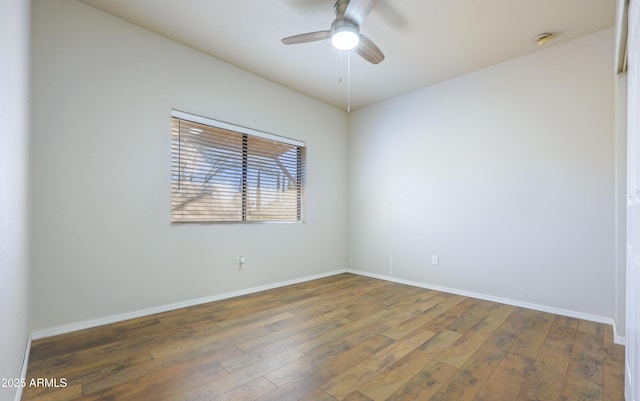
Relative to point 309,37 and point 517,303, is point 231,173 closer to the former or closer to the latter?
point 309,37

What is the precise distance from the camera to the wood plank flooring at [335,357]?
1508 millimetres

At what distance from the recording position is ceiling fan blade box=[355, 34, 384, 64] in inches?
86.8

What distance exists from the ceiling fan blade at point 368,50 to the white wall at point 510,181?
60.3 inches

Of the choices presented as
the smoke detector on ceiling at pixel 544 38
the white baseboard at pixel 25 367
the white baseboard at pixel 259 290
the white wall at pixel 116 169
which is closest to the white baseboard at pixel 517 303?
the white baseboard at pixel 259 290

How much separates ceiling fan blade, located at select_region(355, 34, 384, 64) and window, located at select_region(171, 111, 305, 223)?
1603 mm

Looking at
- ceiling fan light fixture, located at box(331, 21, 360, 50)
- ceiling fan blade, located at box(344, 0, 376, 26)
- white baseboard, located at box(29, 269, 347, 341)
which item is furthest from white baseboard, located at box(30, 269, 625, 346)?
ceiling fan blade, located at box(344, 0, 376, 26)

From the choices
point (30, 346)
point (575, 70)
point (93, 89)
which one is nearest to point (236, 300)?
point (30, 346)

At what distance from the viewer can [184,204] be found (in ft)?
9.42

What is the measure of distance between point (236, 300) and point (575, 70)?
401 centimetres

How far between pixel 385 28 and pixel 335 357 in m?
2.70

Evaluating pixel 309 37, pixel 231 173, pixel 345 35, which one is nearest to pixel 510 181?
pixel 345 35

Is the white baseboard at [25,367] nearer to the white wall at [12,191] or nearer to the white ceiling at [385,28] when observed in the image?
the white wall at [12,191]

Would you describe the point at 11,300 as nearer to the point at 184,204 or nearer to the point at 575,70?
the point at 184,204

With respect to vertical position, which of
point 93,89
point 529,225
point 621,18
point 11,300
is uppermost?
point 621,18
